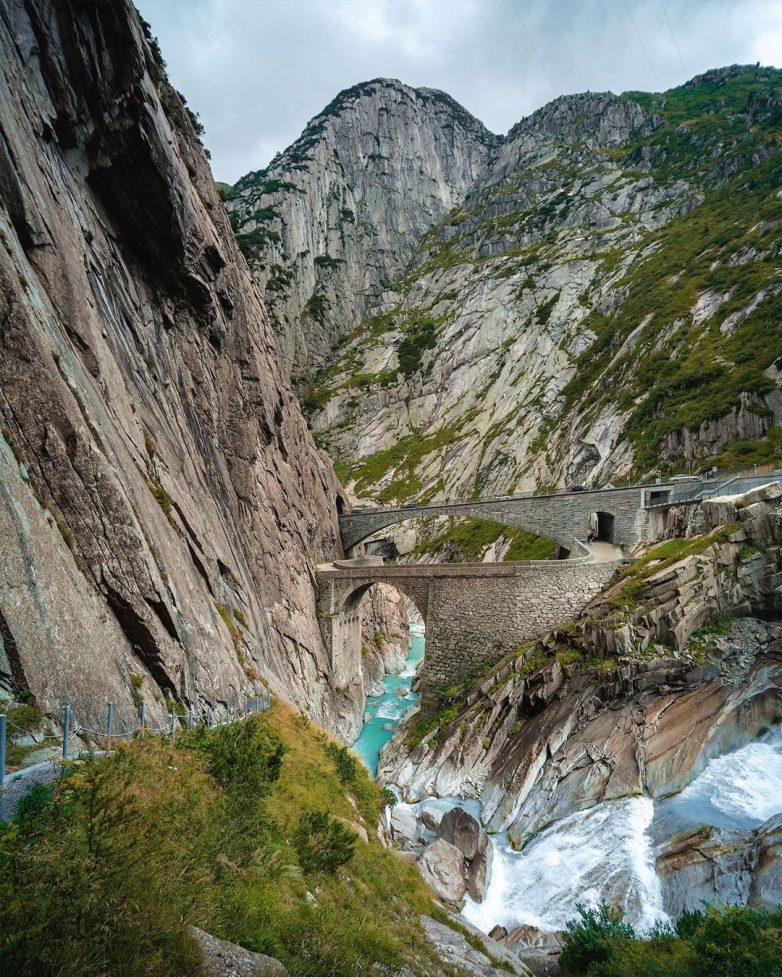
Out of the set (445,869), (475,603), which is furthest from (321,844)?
(475,603)

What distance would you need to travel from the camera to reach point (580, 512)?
35438 millimetres

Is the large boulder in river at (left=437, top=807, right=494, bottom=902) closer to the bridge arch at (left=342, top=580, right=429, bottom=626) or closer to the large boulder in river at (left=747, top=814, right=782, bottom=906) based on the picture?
the large boulder in river at (left=747, top=814, right=782, bottom=906)

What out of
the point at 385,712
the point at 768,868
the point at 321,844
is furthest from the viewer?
the point at 385,712

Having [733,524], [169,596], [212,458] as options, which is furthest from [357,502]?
[169,596]

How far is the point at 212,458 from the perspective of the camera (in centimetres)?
2538

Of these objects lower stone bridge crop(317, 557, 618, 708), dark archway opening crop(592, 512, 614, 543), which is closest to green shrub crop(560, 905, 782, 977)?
lower stone bridge crop(317, 557, 618, 708)

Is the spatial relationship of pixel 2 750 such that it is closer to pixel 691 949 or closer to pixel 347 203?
pixel 691 949

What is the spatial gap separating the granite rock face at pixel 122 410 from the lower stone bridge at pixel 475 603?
18.3ft

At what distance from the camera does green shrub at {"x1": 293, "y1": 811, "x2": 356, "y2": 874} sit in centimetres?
782

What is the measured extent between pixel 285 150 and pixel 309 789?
160 meters

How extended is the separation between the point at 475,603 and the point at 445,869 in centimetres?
1604

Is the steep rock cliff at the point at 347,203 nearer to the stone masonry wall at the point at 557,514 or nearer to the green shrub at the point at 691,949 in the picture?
the stone masonry wall at the point at 557,514

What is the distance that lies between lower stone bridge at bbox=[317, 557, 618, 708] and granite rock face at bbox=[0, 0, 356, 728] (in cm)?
558

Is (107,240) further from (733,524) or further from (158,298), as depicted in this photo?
(733,524)
